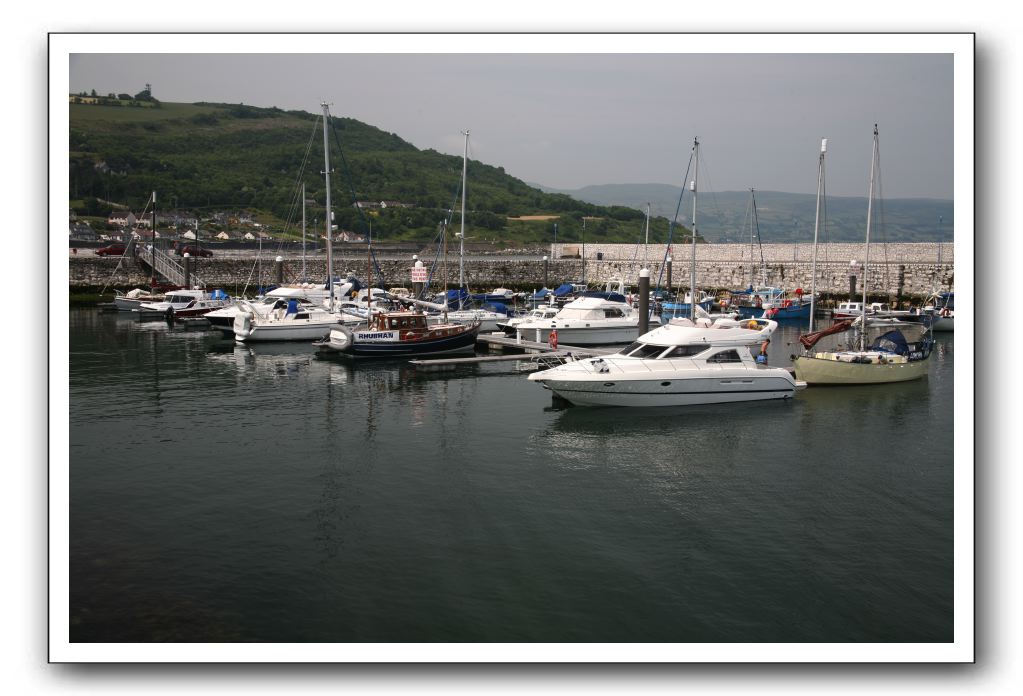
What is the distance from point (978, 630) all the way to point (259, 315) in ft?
101

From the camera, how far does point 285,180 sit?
8144 centimetres

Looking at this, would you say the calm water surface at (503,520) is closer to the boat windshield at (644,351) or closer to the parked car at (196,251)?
the boat windshield at (644,351)

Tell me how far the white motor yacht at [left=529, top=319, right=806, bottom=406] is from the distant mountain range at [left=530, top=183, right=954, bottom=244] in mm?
3917

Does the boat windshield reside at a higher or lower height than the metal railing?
lower

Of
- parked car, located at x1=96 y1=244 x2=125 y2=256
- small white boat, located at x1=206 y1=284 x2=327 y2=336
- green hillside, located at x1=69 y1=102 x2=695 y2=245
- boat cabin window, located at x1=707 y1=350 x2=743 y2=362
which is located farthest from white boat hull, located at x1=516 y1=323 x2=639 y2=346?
green hillside, located at x1=69 y1=102 x2=695 y2=245

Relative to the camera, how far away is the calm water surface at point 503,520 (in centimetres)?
877

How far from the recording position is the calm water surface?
877 centimetres

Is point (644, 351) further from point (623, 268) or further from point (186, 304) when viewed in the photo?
point (623, 268)

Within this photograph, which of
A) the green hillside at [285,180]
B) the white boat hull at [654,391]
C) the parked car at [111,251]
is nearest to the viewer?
the white boat hull at [654,391]

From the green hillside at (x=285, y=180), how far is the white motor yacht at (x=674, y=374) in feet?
164

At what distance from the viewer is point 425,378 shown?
2486cm

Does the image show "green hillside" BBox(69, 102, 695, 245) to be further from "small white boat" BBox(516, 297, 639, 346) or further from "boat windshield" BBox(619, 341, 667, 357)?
"boat windshield" BBox(619, 341, 667, 357)

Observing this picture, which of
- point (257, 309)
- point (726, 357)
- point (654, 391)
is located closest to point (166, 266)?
point (257, 309)

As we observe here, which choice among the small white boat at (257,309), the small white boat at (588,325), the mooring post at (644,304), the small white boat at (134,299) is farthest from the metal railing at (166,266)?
the mooring post at (644,304)
